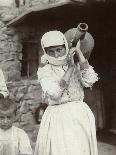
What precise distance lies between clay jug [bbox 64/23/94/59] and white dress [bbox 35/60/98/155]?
0.18 m

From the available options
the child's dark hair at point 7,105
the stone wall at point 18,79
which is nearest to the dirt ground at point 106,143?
the stone wall at point 18,79

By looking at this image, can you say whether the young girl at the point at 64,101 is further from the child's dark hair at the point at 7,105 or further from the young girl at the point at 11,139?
the child's dark hair at the point at 7,105

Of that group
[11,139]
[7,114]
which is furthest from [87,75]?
[11,139]

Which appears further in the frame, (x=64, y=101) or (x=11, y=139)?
(x=11, y=139)

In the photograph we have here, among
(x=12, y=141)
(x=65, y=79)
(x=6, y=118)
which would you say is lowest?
(x=12, y=141)

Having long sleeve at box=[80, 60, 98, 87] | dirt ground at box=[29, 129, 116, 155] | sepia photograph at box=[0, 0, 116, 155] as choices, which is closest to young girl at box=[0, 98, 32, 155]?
long sleeve at box=[80, 60, 98, 87]

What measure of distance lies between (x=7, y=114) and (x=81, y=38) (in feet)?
3.65

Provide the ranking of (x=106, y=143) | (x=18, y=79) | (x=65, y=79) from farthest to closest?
(x=18, y=79)
(x=106, y=143)
(x=65, y=79)

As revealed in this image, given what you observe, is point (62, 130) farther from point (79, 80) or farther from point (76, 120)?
point (79, 80)

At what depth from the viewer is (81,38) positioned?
168 inches

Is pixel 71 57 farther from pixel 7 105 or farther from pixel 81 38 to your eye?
pixel 7 105

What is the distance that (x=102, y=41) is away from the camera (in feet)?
36.7

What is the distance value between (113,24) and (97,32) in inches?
22.3

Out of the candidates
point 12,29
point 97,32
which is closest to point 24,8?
point 12,29
